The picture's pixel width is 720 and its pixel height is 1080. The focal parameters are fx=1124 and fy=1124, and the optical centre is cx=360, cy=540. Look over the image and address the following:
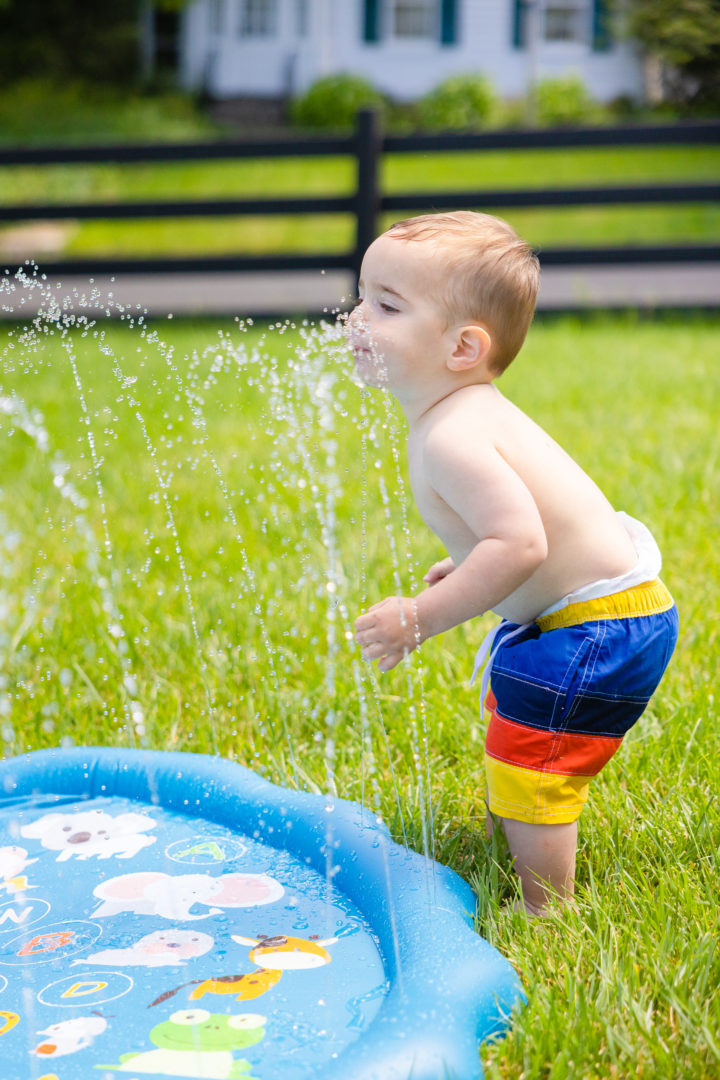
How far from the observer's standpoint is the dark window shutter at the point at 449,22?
1806 centimetres

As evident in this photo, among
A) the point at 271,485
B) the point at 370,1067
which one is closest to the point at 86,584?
Answer: the point at 271,485

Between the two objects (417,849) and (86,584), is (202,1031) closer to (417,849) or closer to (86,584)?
(417,849)

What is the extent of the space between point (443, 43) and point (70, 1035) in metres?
19.1

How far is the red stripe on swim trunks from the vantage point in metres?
1.52

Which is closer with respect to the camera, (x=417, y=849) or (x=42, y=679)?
(x=417, y=849)

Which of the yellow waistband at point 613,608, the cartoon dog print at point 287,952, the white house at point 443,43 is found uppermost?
the white house at point 443,43

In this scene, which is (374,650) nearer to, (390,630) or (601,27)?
(390,630)

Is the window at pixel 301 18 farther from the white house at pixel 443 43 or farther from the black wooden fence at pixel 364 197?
the black wooden fence at pixel 364 197

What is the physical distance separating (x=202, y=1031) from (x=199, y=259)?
19.7ft

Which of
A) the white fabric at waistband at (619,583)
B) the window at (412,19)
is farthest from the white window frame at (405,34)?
the white fabric at waistband at (619,583)

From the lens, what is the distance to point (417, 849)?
168 centimetres

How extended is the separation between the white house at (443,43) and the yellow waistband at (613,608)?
59.2 ft

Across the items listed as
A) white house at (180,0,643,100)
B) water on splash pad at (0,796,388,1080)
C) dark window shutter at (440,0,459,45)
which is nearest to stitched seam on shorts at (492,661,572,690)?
water on splash pad at (0,796,388,1080)

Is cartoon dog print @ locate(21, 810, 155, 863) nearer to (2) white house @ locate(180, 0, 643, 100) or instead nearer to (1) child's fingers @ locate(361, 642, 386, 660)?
(1) child's fingers @ locate(361, 642, 386, 660)
